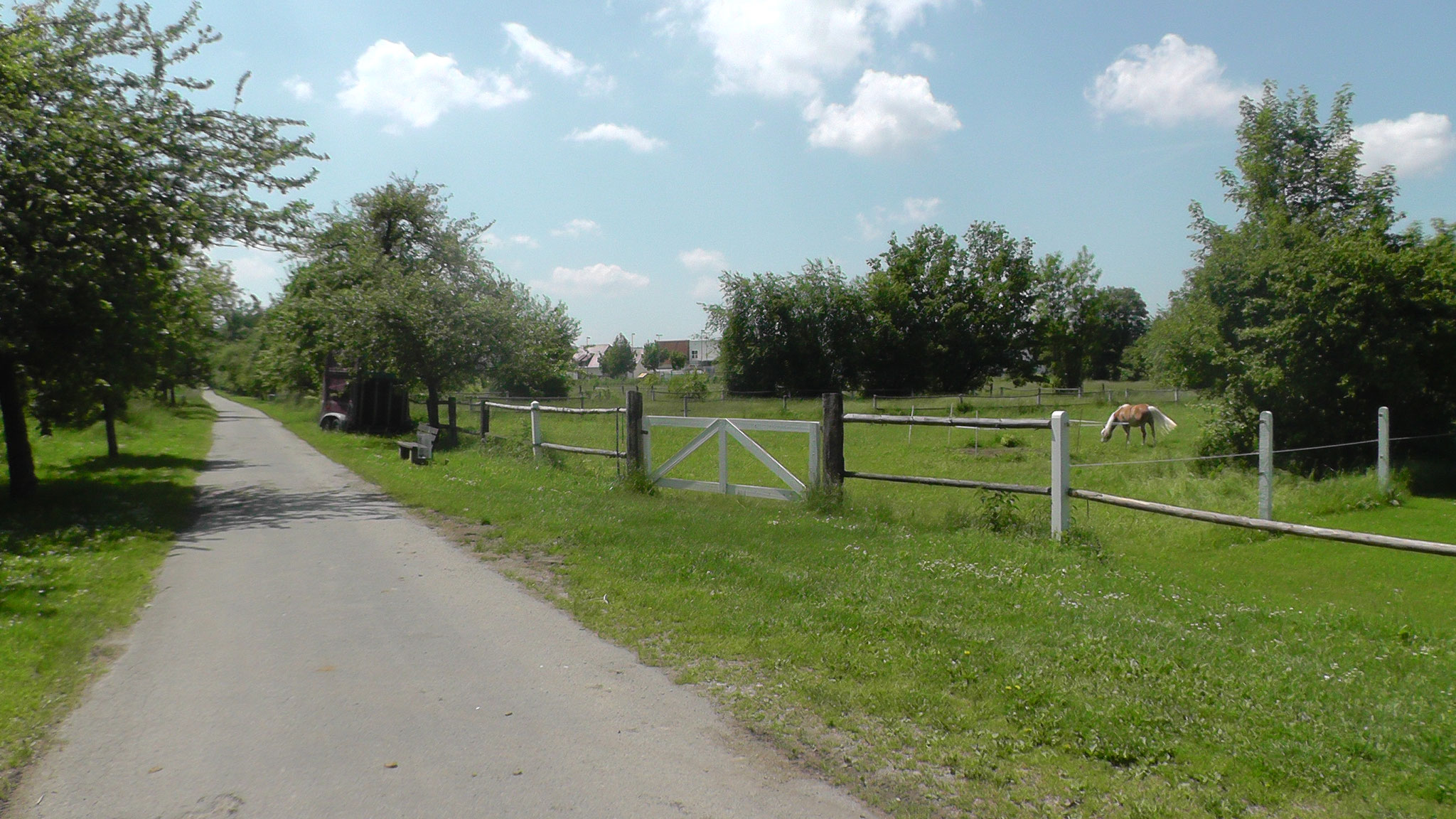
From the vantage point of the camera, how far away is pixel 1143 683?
4754mm

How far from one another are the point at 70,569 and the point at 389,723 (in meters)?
6.00

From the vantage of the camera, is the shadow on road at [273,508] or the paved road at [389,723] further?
the shadow on road at [273,508]

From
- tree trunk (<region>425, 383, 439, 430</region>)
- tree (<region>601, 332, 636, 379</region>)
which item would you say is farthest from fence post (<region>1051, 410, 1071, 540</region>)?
tree (<region>601, 332, 636, 379</region>)

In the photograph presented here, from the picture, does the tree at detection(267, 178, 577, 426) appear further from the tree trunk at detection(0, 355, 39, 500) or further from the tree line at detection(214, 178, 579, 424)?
the tree trunk at detection(0, 355, 39, 500)

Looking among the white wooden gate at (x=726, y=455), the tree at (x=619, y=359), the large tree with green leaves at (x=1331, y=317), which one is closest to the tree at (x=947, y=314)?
the large tree with green leaves at (x=1331, y=317)

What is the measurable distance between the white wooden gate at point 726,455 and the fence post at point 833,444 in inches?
4.9

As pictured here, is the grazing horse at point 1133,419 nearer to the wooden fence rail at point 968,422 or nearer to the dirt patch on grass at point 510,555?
the wooden fence rail at point 968,422

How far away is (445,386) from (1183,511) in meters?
22.1

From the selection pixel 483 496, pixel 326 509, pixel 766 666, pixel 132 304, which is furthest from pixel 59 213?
pixel 766 666

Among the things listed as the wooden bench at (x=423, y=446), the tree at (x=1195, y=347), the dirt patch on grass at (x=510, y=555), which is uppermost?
the tree at (x=1195, y=347)

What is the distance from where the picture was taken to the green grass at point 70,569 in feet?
16.6

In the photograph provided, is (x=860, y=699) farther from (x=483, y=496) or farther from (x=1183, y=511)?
(x=483, y=496)

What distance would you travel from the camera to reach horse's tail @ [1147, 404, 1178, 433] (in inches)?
1062

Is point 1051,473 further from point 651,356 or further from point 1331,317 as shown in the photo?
point 651,356
